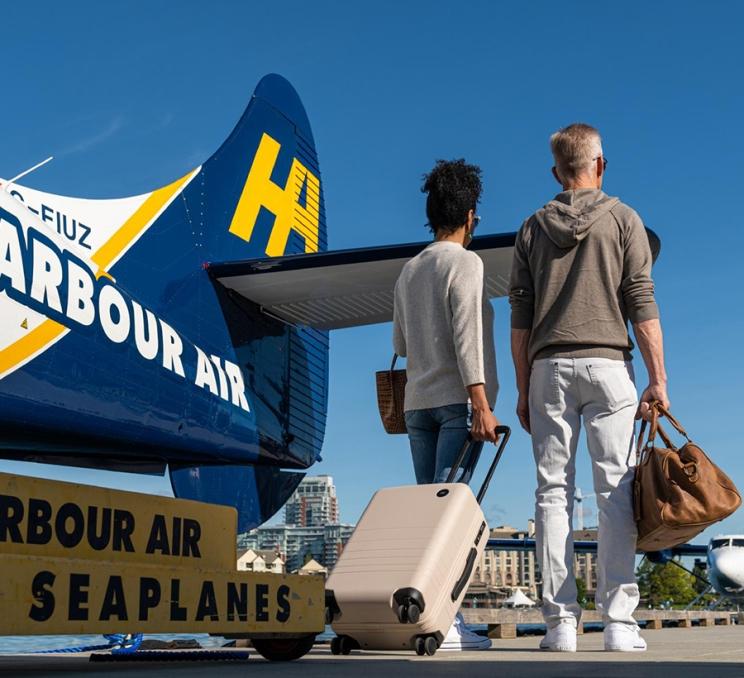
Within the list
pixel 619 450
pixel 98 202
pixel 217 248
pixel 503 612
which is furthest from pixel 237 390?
pixel 619 450

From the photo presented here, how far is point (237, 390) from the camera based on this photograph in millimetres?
7676

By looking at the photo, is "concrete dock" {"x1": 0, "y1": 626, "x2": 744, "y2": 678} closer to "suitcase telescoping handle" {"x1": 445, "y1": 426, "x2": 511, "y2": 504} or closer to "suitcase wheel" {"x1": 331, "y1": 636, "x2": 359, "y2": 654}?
"suitcase wheel" {"x1": 331, "y1": 636, "x2": 359, "y2": 654}

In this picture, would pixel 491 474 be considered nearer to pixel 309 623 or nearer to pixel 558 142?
pixel 309 623

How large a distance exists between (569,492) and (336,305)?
175 inches

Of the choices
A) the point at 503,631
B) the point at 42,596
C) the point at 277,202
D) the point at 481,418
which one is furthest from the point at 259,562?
the point at 42,596

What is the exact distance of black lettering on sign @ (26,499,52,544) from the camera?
278 cm

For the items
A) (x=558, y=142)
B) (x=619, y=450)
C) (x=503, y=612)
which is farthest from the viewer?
(x=503, y=612)

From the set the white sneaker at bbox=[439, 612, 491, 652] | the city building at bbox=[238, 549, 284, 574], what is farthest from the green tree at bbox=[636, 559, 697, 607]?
the white sneaker at bbox=[439, 612, 491, 652]

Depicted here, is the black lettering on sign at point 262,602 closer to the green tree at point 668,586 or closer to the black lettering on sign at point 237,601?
the black lettering on sign at point 237,601

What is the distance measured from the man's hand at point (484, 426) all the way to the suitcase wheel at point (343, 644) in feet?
3.05

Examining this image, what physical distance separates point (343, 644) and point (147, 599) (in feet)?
2.89

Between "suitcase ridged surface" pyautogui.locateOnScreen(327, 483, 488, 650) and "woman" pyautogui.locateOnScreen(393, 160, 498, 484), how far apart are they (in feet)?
1.25

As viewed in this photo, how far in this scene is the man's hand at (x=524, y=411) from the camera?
4.07 m

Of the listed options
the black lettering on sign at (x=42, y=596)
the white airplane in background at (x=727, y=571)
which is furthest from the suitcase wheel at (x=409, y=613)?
the white airplane in background at (x=727, y=571)
